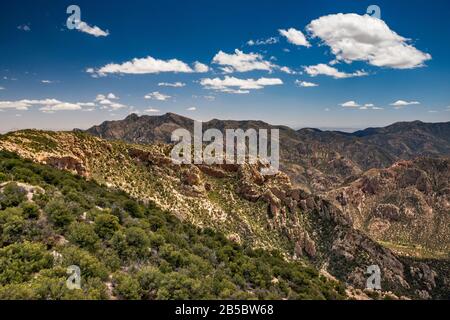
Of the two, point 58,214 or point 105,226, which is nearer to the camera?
point 58,214

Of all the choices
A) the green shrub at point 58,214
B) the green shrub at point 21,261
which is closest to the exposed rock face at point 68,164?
the green shrub at point 58,214

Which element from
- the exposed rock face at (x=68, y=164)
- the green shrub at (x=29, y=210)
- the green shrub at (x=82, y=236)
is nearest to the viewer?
the green shrub at (x=82, y=236)

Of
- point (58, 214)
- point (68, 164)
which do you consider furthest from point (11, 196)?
point (68, 164)

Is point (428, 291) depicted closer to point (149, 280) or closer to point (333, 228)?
point (333, 228)

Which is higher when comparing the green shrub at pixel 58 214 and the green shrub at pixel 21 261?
the green shrub at pixel 58 214

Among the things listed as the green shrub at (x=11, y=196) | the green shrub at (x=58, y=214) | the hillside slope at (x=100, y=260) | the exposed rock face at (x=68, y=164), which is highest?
the exposed rock face at (x=68, y=164)

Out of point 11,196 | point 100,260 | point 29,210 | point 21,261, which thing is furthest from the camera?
point 11,196

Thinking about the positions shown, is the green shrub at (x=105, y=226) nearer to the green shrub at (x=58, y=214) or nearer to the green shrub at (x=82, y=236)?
the green shrub at (x=82, y=236)

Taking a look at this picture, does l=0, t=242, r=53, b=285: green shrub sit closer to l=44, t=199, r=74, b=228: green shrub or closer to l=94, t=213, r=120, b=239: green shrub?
l=44, t=199, r=74, b=228: green shrub

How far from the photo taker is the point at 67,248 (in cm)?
3005

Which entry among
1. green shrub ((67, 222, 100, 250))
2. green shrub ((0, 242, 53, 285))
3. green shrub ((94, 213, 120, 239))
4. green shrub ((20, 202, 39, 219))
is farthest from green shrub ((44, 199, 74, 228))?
green shrub ((0, 242, 53, 285))

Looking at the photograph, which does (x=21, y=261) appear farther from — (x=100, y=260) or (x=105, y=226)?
(x=105, y=226)

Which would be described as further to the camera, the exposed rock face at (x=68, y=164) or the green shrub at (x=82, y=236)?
the exposed rock face at (x=68, y=164)
